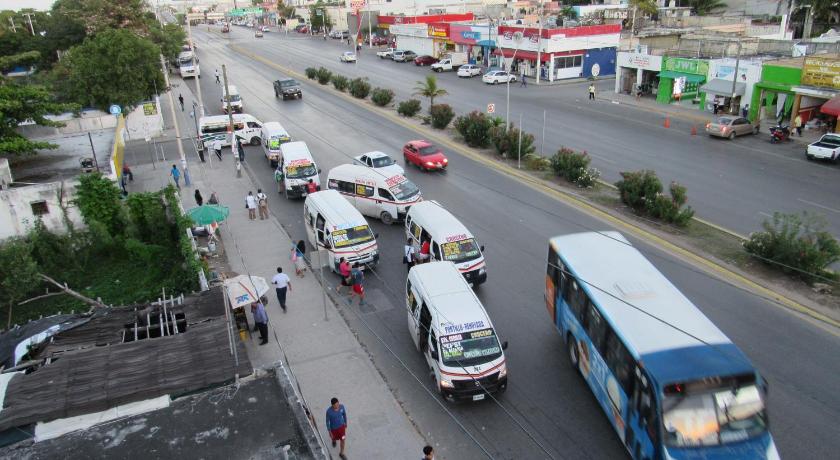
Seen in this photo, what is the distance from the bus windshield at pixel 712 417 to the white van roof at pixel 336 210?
480 inches

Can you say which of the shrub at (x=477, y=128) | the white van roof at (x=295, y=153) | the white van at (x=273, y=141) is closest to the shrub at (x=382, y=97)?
the shrub at (x=477, y=128)

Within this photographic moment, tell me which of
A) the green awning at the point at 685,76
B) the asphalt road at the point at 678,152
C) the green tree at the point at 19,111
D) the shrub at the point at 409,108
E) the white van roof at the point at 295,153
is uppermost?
the green tree at the point at 19,111

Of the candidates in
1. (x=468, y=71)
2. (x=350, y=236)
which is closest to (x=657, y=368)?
(x=350, y=236)

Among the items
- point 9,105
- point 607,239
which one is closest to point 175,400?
point 607,239

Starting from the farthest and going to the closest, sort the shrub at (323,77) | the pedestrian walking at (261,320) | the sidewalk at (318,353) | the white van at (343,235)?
the shrub at (323,77)
the white van at (343,235)
the pedestrian walking at (261,320)
the sidewalk at (318,353)

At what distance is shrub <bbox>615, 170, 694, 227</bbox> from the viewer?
21.8 m

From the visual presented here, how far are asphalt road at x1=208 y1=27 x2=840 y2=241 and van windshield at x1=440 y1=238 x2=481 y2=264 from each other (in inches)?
440

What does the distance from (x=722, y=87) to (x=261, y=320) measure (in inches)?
1502

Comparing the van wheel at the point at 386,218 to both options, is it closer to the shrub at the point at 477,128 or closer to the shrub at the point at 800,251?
the shrub at the point at 477,128

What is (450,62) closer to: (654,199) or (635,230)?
(654,199)

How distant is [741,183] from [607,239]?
1666 centimetres

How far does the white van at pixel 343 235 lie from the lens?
1900 cm

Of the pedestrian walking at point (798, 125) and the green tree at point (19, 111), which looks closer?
the green tree at point (19, 111)

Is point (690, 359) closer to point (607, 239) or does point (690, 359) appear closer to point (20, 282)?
point (607, 239)
